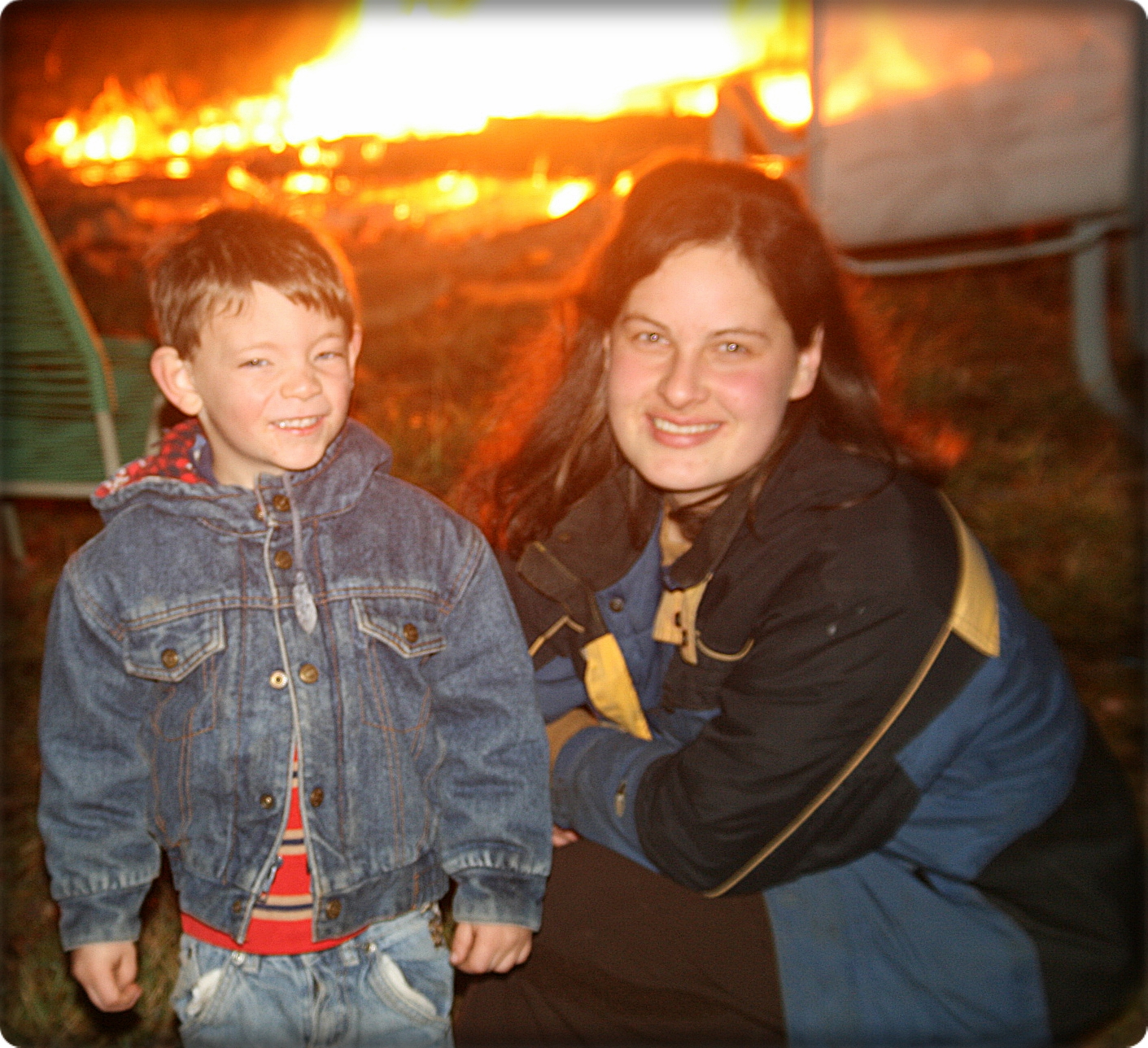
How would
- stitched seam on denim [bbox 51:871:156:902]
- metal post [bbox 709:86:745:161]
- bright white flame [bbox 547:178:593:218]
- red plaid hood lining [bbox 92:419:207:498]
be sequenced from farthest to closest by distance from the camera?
bright white flame [bbox 547:178:593:218], metal post [bbox 709:86:745:161], red plaid hood lining [bbox 92:419:207:498], stitched seam on denim [bbox 51:871:156:902]

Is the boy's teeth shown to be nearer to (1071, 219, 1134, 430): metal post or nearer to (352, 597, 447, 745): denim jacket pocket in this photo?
(352, 597, 447, 745): denim jacket pocket

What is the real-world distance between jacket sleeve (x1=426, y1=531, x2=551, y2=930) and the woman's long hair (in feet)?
1.43

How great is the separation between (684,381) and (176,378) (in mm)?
968

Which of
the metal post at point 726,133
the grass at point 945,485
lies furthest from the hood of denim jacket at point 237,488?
the metal post at point 726,133

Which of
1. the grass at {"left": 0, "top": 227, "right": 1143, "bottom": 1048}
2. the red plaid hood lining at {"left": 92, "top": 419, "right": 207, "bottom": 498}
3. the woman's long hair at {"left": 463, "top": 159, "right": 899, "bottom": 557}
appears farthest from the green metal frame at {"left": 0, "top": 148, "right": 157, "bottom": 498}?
the woman's long hair at {"left": 463, "top": 159, "right": 899, "bottom": 557}

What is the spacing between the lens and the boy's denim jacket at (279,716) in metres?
1.86

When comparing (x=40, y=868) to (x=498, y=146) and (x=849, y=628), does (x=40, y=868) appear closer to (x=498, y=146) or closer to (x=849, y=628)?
(x=849, y=628)

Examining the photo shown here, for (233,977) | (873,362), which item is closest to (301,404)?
(233,977)

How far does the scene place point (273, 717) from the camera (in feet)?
6.14

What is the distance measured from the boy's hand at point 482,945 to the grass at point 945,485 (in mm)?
1121

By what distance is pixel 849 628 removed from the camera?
6.33 ft

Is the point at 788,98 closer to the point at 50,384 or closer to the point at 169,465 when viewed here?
the point at 50,384

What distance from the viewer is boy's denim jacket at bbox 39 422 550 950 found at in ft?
6.09

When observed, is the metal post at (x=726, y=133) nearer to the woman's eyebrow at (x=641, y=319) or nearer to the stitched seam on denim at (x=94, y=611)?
the woman's eyebrow at (x=641, y=319)
